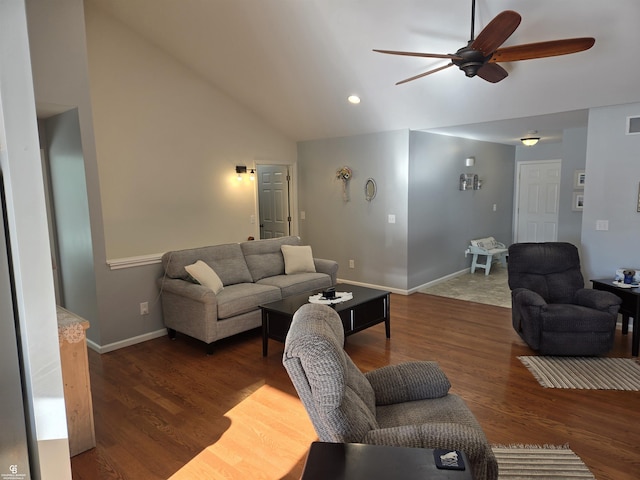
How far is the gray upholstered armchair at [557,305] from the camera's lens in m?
3.61

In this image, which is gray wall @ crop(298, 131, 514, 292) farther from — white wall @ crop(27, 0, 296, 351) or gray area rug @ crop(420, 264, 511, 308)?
white wall @ crop(27, 0, 296, 351)

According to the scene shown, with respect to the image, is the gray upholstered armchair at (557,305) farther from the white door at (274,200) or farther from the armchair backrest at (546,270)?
the white door at (274,200)

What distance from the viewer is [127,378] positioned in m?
3.42

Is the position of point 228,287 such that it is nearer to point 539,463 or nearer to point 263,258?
point 263,258

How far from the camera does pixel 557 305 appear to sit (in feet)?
12.7

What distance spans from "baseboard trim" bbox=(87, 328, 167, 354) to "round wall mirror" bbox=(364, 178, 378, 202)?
3364mm

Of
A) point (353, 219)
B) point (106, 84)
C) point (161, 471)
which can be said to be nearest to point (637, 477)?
point (161, 471)

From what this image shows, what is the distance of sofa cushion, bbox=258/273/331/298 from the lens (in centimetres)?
456

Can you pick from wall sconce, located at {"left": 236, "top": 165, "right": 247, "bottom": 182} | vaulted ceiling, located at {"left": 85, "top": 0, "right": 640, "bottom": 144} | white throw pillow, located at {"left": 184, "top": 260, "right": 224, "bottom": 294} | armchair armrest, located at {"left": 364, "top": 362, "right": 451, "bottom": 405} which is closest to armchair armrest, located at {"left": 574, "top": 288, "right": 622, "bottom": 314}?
vaulted ceiling, located at {"left": 85, "top": 0, "right": 640, "bottom": 144}

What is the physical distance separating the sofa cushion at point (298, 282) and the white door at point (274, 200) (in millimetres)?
2153

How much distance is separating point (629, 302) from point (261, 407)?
347 cm

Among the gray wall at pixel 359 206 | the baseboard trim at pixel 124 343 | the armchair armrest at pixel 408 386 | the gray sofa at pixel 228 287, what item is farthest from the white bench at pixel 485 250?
the armchair armrest at pixel 408 386

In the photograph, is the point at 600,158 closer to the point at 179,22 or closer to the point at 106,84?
the point at 179,22

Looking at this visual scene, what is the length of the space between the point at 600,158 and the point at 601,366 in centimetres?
222
